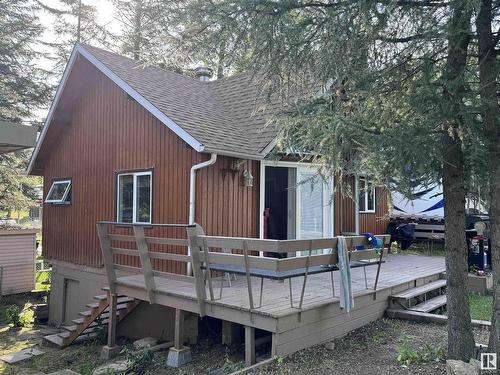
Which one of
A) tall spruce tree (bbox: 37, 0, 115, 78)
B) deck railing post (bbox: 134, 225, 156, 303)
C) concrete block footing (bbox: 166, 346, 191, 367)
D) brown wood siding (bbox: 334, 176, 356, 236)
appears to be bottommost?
concrete block footing (bbox: 166, 346, 191, 367)

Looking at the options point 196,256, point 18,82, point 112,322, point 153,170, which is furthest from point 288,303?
point 18,82

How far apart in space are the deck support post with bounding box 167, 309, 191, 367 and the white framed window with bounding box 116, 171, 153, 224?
2.57m

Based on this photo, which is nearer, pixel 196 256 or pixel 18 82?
pixel 196 256

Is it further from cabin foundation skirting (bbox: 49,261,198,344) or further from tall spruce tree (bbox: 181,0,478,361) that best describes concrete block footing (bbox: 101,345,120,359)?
tall spruce tree (bbox: 181,0,478,361)

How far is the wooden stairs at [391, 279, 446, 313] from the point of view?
6.50m

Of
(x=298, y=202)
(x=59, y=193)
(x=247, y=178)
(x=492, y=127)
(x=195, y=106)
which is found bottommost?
(x=298, y=202)

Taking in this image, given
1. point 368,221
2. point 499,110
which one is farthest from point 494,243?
point 368,221

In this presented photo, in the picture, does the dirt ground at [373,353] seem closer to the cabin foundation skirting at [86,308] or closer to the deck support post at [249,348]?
the deck support post at [249,348]

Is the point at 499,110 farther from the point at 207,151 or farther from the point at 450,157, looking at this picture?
the point at 207,151

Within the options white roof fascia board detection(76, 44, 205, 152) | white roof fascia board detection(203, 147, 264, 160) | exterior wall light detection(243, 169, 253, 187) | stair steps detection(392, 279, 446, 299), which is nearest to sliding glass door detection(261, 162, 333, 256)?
exterior wall light detection(243, 169, 253, 187)

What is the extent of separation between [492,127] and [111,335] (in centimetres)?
614

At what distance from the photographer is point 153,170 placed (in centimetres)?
798

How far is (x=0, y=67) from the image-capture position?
16000 millimetres

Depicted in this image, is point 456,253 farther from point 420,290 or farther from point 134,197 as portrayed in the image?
point 134,197
